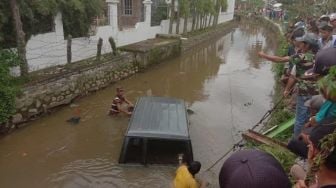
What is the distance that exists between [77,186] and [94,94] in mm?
6539

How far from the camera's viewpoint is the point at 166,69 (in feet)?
60.8

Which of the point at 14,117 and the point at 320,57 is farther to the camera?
the point at 14,117

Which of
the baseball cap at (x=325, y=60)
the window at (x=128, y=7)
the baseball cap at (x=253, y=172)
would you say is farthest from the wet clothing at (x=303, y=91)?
the window at (x=128, y=7)

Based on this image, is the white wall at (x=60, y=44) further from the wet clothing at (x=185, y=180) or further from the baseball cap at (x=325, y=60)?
the baseball cap at (x=325, y=60)

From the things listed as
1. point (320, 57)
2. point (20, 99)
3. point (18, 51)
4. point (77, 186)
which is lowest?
point (77, 186)

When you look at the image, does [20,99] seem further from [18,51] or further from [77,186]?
[77,186]

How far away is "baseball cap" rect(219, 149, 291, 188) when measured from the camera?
7.03ft

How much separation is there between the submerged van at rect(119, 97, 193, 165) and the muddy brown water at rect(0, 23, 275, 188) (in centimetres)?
24

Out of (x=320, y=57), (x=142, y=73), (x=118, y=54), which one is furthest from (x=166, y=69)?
→ (x=320, y=57)

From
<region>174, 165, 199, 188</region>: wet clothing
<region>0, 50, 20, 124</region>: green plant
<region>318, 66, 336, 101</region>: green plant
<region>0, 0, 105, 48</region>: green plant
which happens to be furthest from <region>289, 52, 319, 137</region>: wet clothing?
<region>0, 0, 105, 48</region>: green plant

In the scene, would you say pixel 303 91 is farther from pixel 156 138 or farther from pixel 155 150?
pixel 155 150

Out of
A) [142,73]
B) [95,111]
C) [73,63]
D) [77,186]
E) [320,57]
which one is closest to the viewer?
[320,57]

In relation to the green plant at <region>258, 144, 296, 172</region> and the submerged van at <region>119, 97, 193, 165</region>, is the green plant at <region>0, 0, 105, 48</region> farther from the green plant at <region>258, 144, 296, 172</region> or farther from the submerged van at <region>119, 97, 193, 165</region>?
the green plant at <region>258, 144, 296, 172</region>

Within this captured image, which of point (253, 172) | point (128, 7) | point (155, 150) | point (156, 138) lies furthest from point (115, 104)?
point (128, 7)
